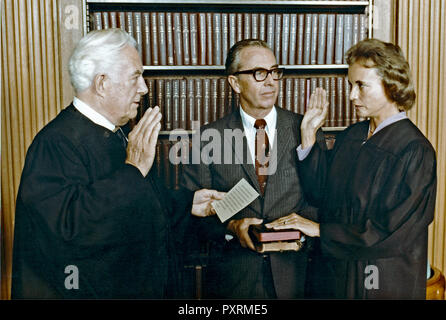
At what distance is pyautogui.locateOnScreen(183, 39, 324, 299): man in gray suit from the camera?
2.21 meters

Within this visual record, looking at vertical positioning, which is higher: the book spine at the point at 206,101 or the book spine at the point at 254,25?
the book spine at the point at 254,25

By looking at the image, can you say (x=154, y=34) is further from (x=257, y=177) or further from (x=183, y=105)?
(x=257, y=177)

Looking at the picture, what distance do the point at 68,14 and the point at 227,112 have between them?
946 millimetres

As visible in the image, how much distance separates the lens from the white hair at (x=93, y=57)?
203 cm

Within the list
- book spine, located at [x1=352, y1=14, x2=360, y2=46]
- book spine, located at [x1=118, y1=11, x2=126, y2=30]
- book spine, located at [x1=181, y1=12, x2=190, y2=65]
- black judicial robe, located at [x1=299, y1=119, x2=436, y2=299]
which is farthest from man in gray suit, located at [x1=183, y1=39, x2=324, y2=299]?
book spine, located at [x1=118, y1=11, x2=126, y2=30]

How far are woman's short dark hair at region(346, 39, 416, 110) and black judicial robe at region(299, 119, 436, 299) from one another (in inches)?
5.5

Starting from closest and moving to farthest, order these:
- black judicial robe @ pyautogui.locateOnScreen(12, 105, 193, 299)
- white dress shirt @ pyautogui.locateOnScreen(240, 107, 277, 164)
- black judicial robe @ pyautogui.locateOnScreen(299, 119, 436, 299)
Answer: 1. black judicial robe @ pyautogui.locateOnScreen(12, 105, 193, 299)
2. black judicial robe @ pyautogui.locateOnScreen(299, 119, 436, 299)
3. white dress shirt @ pyautogui.locateOnScreen(240, 107, 277, 164)

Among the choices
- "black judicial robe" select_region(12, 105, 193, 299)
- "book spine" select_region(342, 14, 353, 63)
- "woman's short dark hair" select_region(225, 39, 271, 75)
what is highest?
"book spine" select_region(342, 14, 353, 63)

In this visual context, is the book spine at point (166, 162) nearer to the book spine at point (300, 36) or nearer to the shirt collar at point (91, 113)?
the shirt collar at point (91, 113)

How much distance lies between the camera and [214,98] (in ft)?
7.50

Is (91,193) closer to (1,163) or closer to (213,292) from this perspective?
(1,163)

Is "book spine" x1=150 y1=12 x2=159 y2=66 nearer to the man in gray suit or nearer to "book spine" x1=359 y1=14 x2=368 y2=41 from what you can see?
the man in gray suit

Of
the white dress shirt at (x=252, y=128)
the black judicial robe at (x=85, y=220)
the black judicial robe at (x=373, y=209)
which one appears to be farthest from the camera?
the white dress shirt at (x=252, y=128)

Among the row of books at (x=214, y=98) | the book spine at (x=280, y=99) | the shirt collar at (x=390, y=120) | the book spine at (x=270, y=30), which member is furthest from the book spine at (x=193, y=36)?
the shirt collar at (x=390, y=120)
